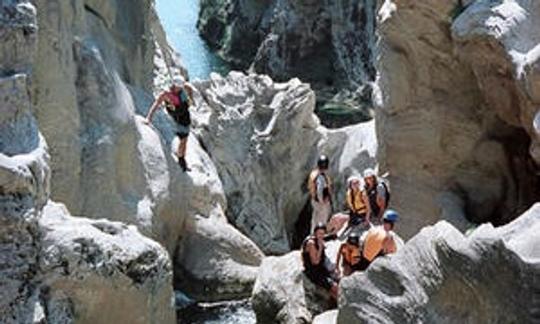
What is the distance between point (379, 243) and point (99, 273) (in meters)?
3.12

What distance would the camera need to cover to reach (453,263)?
813cm

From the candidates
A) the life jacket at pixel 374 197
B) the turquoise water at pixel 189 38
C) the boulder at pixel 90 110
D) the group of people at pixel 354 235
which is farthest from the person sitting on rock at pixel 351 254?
the turquoise water at pixel 189 38

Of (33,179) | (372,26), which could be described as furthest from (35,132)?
(372,26)

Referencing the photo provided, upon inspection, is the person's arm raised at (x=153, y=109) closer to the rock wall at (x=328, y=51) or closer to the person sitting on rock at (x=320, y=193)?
the person sitting on rock at (x=320, y=193)

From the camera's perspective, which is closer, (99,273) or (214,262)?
(99,273)

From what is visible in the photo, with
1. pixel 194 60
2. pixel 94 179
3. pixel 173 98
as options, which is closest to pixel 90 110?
pixel 94 179

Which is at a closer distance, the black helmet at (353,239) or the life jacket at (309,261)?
the black helmet at (353,239)

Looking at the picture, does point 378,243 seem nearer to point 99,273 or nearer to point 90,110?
point 99,273

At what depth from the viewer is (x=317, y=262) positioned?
12914 millimetres

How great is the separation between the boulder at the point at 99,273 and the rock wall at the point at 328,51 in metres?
23.3

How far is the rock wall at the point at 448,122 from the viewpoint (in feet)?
48.1

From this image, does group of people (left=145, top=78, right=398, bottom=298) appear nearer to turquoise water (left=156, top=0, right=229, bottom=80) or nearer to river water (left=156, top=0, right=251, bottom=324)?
river water (left=156, top=0, right=251, bottom=324)

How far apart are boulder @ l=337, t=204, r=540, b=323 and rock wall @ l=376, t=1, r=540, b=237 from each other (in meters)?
5.86

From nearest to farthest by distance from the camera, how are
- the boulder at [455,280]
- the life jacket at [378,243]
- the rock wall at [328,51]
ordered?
the boulder at [455,280] → the life jacket at [378,243] → the rock wall at [328,51]
